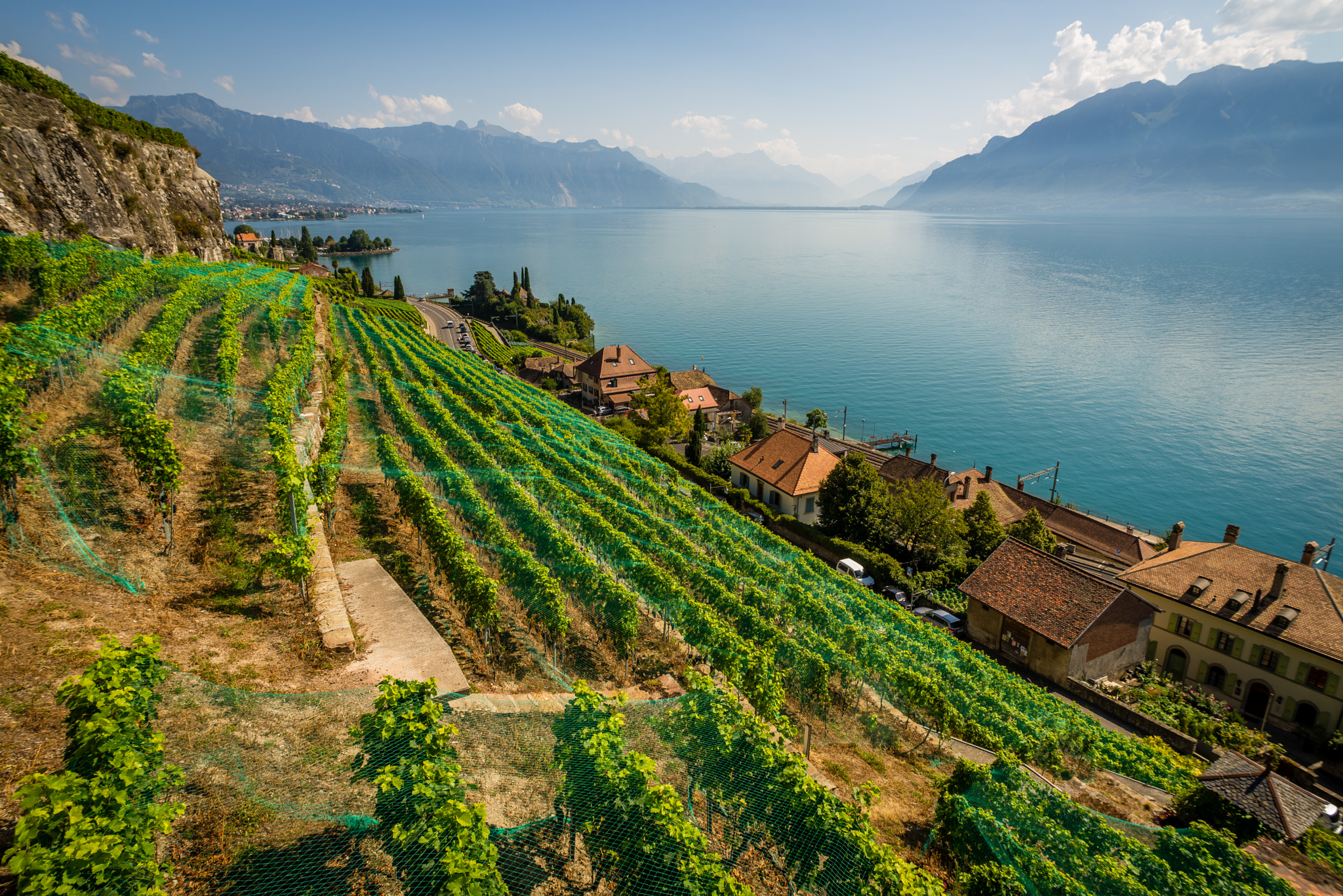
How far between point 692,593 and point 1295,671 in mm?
29429

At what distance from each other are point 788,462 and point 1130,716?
80.1 ft

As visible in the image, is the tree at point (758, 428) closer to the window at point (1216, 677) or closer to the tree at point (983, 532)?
the tree at point (983, 532)

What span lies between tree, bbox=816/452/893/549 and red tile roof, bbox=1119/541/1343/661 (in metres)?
13.7

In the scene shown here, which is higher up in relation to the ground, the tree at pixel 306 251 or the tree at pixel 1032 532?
the tree at pixel 306 251

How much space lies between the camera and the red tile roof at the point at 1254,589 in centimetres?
2845

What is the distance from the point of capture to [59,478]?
14.9m

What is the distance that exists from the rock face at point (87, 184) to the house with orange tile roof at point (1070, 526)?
63625mm

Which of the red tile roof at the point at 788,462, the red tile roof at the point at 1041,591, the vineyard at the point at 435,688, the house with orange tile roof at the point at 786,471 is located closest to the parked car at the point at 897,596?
the red tile roof at the point at 1041,591

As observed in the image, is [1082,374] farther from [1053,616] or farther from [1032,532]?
[1053,616]

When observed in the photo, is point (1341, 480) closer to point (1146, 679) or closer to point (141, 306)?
point (1146, 679)

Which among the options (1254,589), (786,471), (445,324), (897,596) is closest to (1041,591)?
(897,596)

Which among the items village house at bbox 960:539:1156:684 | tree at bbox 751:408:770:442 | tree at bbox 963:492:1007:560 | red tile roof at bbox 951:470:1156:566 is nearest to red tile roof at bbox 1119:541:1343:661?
village house at bbox 960:539:1156:684

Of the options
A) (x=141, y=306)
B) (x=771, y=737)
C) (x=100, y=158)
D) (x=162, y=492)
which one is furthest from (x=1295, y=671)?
(x=100, y=158)

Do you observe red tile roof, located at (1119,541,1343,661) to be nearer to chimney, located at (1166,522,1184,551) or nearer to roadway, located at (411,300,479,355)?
chimney, located at (1166,522,1184,551)
